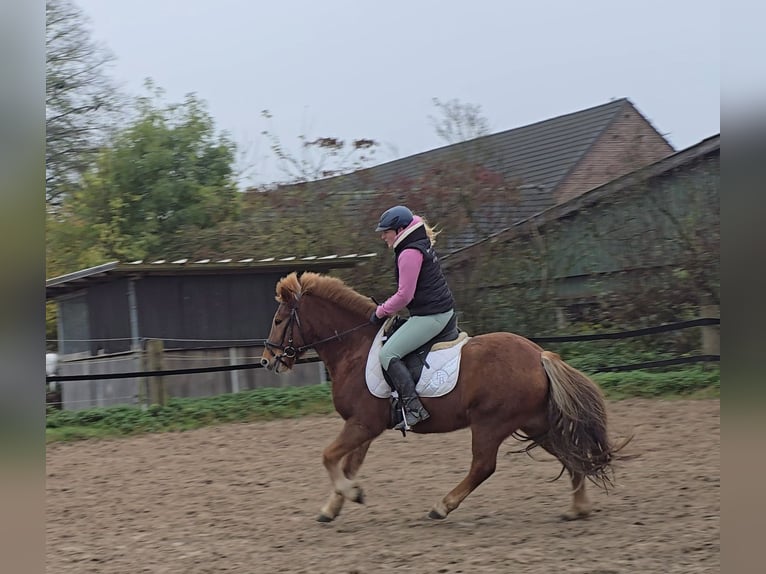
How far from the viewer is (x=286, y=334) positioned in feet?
21.7

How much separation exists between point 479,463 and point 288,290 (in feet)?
6.58

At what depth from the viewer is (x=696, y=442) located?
330 inches

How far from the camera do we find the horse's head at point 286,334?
21.6ft

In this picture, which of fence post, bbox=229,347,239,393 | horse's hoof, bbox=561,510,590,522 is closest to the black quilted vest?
horse's hoof, bbox=561,510,590,522

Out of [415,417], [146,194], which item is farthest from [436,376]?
[146,194]

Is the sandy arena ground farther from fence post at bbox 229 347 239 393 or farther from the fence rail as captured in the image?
fence post at bbox 229 347 239 393

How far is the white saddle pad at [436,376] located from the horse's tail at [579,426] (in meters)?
0.68

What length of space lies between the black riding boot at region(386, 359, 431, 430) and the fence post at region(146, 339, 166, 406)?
6627 millimetres

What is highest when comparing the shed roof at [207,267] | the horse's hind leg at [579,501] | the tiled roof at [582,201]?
the tiled roof at [582,201]

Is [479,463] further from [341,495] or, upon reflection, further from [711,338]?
[711,338]

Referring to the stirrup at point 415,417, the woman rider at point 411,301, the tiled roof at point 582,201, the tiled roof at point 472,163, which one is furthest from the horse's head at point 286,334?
the tiled roof at point 472,163

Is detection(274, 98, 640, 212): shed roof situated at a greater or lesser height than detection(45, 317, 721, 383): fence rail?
greater

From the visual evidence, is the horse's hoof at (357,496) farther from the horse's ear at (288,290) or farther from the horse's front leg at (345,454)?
the horse's ear at (288,290)

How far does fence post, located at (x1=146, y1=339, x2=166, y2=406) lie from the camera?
11805 millimetres
